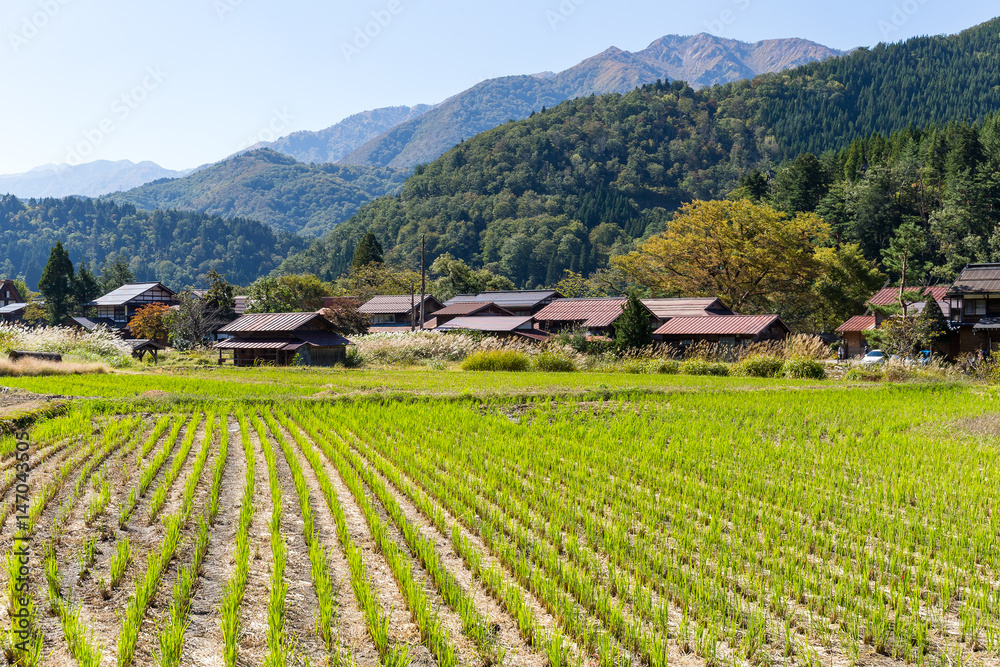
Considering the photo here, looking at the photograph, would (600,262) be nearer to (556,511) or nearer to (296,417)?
(296,417)

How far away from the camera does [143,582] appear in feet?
15.3

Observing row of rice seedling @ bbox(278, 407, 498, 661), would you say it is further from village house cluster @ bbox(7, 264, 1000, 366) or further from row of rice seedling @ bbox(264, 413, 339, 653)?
village house cluster @ bbox(7, 264, 1000, 366)

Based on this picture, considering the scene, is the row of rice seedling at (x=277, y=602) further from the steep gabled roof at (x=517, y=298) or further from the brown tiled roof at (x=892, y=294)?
the steep gabled roof at (x=517, y=298)

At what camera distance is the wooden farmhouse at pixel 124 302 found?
5744 cm

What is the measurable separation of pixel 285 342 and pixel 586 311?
20280 millimetres

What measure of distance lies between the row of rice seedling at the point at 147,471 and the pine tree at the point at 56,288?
5475 centimetres

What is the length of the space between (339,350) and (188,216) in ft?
407

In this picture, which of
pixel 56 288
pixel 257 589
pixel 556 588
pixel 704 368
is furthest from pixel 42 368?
pixel 56 288

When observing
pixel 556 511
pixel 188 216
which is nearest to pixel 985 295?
pixel 556 511

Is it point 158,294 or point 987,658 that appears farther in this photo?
point 158,294

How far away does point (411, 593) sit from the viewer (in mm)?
4496

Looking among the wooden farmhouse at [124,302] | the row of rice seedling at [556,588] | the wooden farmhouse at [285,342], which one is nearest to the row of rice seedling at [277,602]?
the row of rice seedling at [556,588]

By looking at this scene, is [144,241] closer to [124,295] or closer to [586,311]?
[124,295]

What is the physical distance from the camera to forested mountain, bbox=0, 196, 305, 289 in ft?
433
